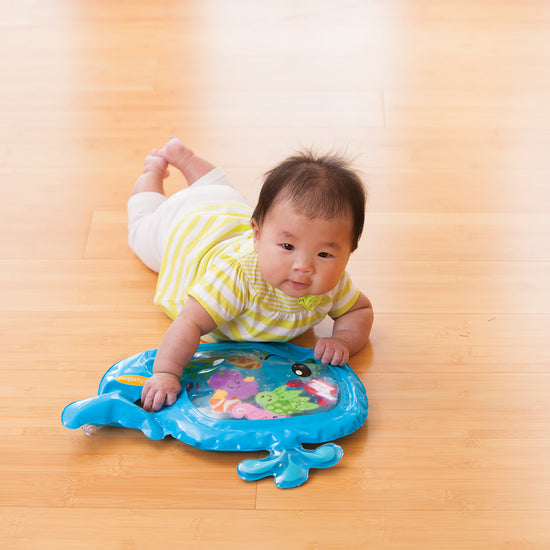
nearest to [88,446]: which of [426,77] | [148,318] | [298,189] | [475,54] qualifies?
[148,318]

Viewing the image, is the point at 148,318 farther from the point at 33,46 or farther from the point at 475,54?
the point at 475,54

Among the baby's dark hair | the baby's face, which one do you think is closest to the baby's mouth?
the baby's face

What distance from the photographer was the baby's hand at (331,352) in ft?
3.87

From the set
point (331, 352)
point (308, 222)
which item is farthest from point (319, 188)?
point (331, 352)

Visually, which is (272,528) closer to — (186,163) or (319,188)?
(319,188)

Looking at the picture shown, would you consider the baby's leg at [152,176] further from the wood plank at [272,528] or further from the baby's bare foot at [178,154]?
the wood plank at [272,528]

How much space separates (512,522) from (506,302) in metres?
0.45

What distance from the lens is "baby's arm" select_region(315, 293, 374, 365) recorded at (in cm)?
118

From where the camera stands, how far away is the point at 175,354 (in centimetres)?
111

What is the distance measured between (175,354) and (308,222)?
28 centimetres

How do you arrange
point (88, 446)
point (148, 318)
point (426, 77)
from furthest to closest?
point (426, 77), point (148, 318), point (88, 446)

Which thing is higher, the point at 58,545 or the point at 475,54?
the point at 475,54

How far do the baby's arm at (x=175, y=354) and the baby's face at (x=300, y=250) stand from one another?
0.12 m

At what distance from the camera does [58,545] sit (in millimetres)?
948
